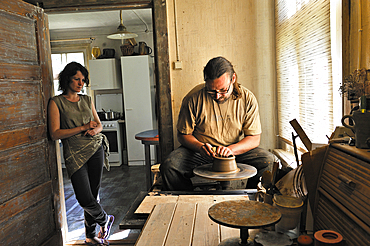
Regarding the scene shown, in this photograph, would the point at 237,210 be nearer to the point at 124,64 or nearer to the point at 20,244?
the point at 20,244

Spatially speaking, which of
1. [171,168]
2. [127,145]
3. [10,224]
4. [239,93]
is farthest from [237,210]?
[127,145]

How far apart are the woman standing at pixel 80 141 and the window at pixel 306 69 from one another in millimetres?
1801

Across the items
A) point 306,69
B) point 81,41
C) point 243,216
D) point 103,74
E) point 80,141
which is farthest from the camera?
point 81,41

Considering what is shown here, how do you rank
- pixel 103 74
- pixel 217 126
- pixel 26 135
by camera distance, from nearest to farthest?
pixel 26 135 → pixel 217 126 → pixel 103 74

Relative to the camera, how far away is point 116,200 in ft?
13.8

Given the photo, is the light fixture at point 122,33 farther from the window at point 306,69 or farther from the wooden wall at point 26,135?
the window at point 306,69

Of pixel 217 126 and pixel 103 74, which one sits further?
pixel 103 74

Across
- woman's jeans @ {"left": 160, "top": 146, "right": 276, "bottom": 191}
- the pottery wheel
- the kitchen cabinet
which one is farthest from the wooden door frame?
the kitchen cabinet

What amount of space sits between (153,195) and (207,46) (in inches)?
65.6

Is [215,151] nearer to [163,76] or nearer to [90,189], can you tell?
[163,76]

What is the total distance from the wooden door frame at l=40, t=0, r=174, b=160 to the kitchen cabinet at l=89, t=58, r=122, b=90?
306 centimetres

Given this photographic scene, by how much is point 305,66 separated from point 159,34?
142 cm

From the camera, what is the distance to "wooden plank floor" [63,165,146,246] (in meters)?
3.16

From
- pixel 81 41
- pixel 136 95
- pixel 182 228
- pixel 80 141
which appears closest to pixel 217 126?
pixel 80 141
